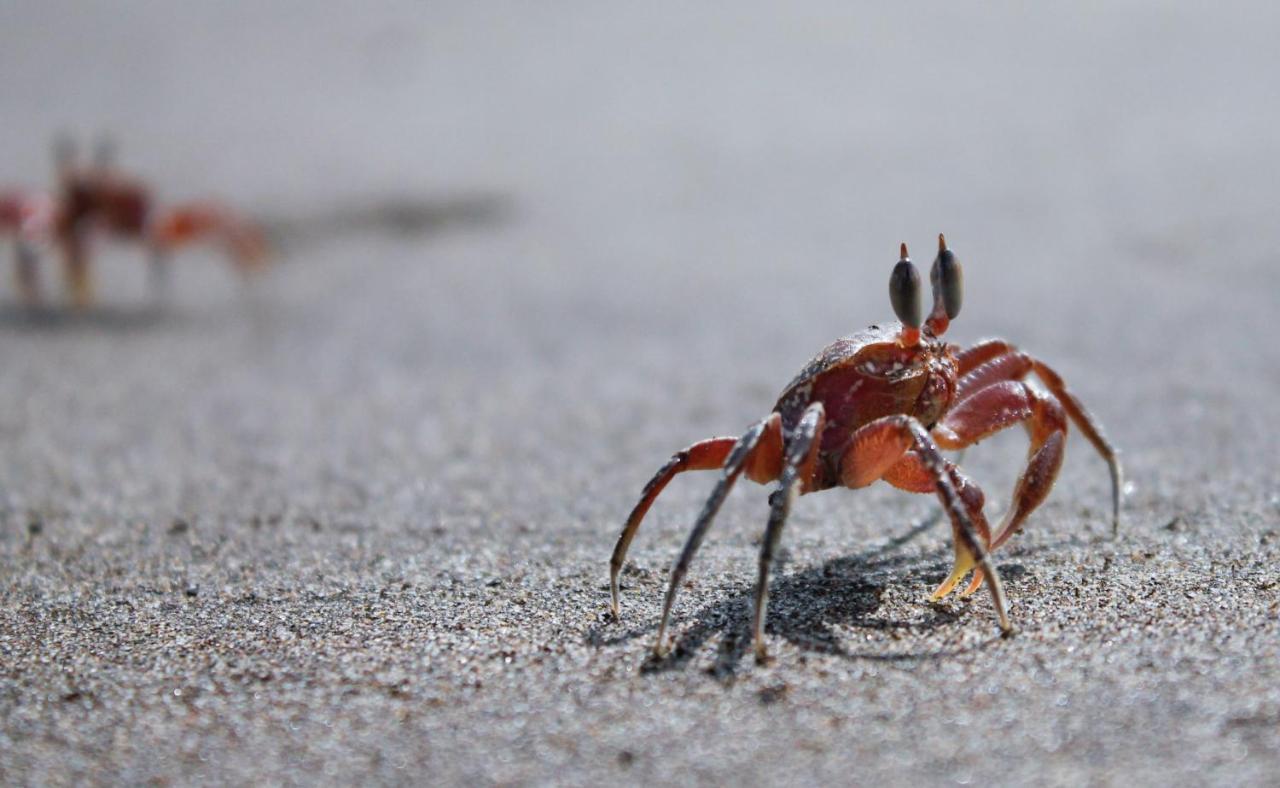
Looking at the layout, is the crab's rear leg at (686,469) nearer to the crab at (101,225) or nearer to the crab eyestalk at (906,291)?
the crab eyestalk at (906,291)

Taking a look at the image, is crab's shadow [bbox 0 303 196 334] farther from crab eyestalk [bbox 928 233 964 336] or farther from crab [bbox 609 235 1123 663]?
crab eyestalk [bbox 928 233 964 336]

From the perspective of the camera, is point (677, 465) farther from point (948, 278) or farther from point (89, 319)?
point (89, 319)

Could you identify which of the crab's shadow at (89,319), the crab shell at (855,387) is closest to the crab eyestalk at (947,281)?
the crab shell at (855,387)

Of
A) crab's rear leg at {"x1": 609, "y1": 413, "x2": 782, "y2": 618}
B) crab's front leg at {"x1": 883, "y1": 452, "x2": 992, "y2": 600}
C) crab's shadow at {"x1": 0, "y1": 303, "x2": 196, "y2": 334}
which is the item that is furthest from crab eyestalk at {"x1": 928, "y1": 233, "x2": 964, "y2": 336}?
crab's shadow at {"x1": 0, "y1": 303, "x2": 196, "y2": 334}

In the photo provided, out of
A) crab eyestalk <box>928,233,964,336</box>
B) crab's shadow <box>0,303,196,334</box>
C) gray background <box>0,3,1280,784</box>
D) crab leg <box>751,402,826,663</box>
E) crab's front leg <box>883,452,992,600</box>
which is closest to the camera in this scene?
gray background <box>0,3,1280,784</box>

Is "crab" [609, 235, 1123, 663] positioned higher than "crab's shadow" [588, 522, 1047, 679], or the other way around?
"crab" [609, 235, 1123, 663]

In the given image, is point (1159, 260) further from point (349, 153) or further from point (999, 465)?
point (349, 153)

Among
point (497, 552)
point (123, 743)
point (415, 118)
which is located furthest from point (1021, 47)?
point (123, 743)
